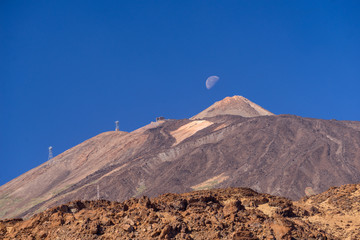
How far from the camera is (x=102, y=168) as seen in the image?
11550cm

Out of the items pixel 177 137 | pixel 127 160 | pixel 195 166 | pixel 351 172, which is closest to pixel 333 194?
pixel 351 172

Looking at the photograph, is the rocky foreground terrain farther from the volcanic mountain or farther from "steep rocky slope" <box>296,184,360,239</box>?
the volcanic mountain

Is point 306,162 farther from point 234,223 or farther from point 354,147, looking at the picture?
point 234,223

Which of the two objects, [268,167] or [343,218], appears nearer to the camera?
[343,218]

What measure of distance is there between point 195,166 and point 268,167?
47.3 feet

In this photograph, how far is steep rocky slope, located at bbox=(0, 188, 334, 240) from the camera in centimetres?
1773

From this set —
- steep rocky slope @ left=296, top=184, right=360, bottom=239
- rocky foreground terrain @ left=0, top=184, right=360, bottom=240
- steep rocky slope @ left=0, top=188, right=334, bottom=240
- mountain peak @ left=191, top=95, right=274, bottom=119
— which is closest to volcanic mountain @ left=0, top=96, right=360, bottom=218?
mountain peak @ left=191, top=95, right=274, bottom=119

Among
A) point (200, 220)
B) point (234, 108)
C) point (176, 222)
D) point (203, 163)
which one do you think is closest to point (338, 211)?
point (200, 220)

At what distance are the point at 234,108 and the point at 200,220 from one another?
5682 inches

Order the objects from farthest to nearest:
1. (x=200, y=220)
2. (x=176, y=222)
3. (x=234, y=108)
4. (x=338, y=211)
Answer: (x=234, y=108), (x=338, y=211), (x=200, y=220), (x=176, y=222)

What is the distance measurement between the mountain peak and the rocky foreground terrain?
133296mm

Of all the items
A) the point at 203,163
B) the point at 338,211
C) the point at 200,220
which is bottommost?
the point at 338,211

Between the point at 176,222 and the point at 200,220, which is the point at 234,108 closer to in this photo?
the point at 200,220

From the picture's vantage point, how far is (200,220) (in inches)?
730
